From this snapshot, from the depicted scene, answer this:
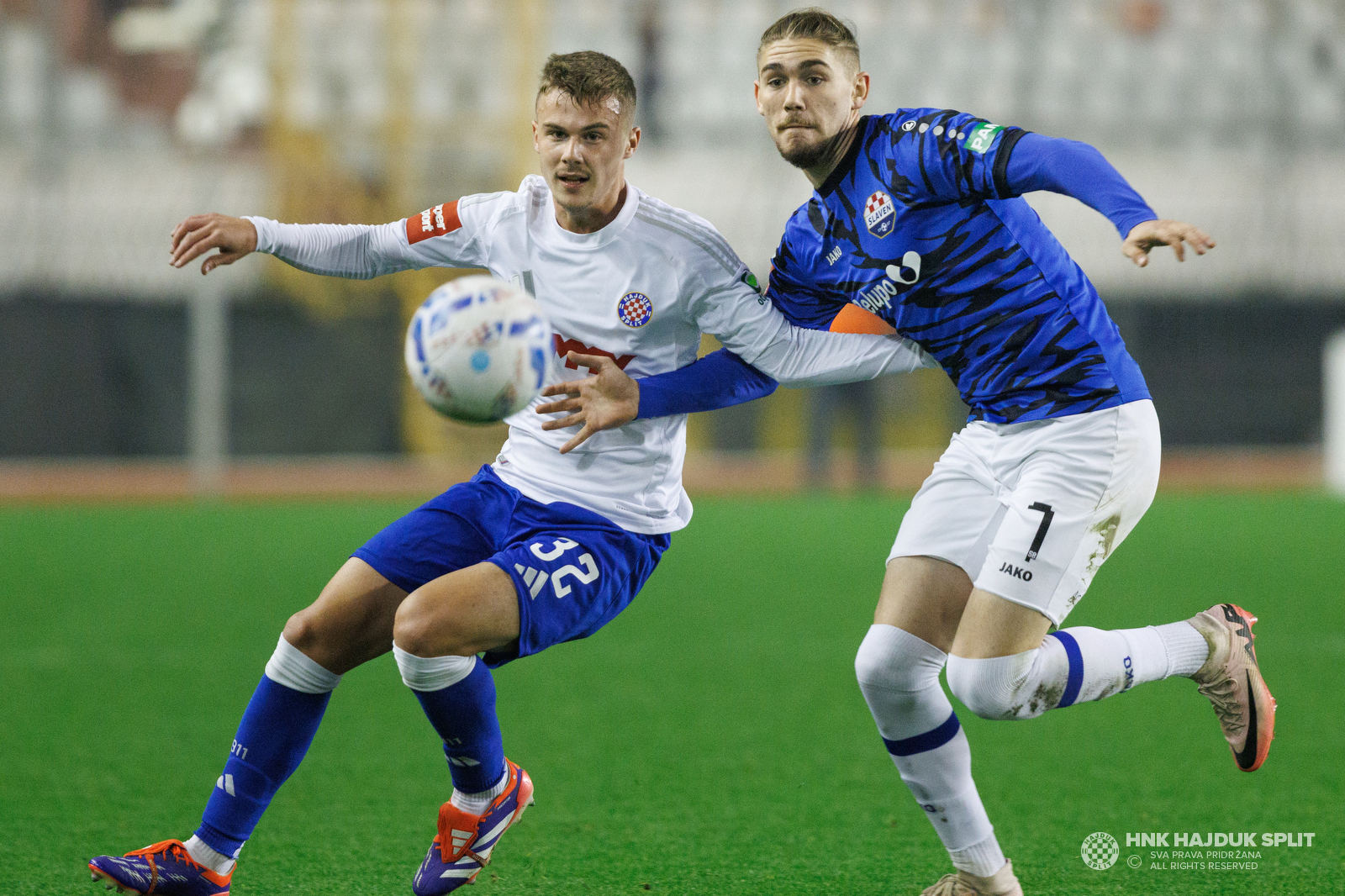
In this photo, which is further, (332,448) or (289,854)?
(332,448)

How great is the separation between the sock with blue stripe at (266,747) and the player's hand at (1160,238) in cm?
198

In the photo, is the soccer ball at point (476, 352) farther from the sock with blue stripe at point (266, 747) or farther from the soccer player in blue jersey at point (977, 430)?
the sock with blue stripe at point (266, 747)

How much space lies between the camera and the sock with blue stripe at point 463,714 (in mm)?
3066

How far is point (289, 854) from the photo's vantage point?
3.55 meters

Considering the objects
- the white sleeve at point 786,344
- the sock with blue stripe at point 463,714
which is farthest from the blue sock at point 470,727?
the white sleeve at point 786,344

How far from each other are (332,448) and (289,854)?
15.4 m

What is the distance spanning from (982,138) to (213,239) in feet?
5.94

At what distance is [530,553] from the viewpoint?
3180 millimetres

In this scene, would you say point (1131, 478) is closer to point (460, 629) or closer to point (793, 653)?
point (460, 629)

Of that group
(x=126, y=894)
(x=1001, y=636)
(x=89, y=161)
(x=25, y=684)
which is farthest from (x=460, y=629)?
(x=89, y=161)

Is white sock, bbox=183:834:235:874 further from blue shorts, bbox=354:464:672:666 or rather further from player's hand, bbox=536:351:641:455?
player's hand, bbox=536:351:641:455

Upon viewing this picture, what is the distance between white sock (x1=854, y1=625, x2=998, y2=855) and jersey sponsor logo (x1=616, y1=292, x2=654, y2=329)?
0.94m

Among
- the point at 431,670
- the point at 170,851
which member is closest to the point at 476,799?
the point at 431,670

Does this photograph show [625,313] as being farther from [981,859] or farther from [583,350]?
[981,859]
